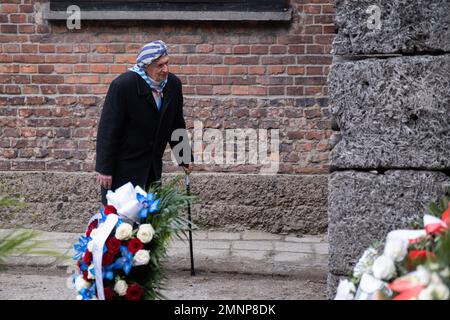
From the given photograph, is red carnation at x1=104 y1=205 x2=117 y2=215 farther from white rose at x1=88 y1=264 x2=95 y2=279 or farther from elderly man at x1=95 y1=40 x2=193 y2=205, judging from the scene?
elderly man at x1=95 y1=40 x2=193 y2=205

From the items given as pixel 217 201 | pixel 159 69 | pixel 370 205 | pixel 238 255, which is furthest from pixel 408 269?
pixel 217 201

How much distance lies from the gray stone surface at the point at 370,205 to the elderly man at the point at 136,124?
167 cm

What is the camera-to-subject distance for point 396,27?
4.59 metres

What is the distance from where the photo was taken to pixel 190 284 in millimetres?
6301

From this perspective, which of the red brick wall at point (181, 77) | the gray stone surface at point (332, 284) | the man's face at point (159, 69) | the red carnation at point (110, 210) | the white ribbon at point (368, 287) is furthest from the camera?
the red brick wall at point (181, 77)

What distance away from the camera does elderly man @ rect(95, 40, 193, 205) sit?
5.83 meters

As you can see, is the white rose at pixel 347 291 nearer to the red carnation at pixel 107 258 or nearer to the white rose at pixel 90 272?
the red carnation at pixel 107 258

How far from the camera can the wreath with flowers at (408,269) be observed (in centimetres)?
235

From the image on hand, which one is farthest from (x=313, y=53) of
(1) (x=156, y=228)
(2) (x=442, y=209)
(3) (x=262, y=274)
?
(2) (x=442, y=209)

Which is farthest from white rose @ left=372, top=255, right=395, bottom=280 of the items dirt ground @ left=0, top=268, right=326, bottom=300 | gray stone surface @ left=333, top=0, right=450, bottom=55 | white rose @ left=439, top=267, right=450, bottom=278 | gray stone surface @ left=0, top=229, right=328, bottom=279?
gray stone surface @ left=0, top=229, right=328, bottom=279

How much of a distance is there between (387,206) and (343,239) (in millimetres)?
345

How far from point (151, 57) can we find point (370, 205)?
2121 millimetres

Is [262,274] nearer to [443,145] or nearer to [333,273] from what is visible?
[333,273]

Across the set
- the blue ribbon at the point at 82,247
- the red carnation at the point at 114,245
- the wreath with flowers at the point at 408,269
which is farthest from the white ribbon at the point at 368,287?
the blue ribbon at the point at 82,247
